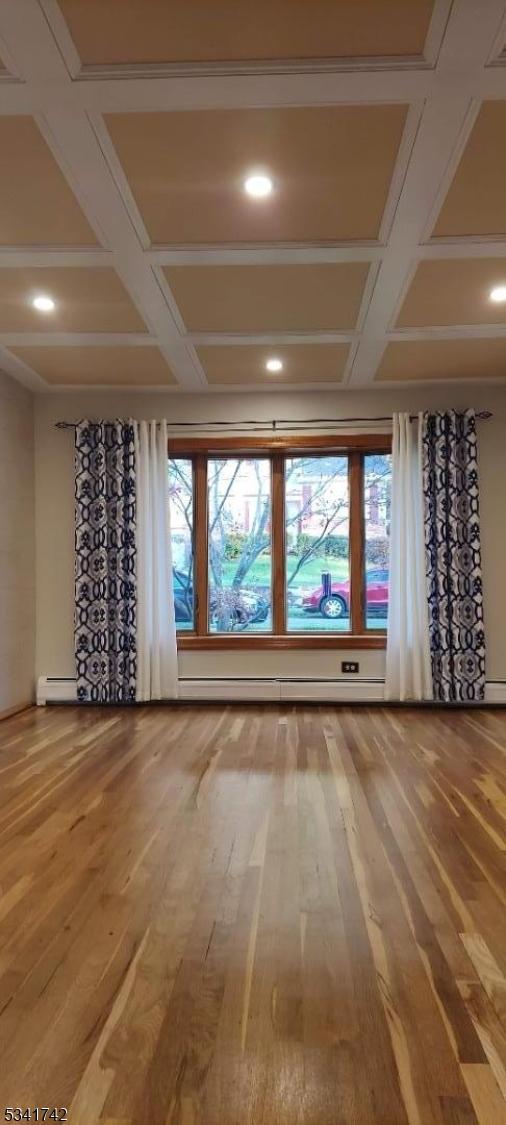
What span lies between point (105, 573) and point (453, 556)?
2.84 meters

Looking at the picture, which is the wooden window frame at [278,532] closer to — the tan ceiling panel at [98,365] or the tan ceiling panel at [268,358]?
the tan ceiling panel at [268,358]

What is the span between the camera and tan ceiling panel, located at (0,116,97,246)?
7.99ft

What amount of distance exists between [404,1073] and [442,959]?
0.44 meters

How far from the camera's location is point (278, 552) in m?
5.78

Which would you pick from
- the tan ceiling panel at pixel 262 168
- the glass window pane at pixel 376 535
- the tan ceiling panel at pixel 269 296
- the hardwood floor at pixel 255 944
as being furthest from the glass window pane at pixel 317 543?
the tan ceiling panel at pixel 262 168

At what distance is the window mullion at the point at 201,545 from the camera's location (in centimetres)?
575

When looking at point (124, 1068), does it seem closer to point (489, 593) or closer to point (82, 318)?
point (82, 318)

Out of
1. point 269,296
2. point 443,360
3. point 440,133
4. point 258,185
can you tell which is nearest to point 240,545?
point 443,360

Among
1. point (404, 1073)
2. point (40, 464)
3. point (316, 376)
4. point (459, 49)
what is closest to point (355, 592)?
point (316, 376)

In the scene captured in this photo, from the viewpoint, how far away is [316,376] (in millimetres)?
5238

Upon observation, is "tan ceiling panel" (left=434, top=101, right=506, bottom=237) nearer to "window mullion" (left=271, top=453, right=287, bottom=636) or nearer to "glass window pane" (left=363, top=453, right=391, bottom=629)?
"glass window pane" (left=363, top=453, right=391, bottom=629)

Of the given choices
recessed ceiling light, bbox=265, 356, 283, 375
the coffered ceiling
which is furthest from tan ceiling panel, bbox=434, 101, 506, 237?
recessed ceiling light, bbox=265, 356, 283, 375

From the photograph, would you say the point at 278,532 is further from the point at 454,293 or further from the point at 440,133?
the point at 440,133

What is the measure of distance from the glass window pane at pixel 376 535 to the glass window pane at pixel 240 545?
85cm
